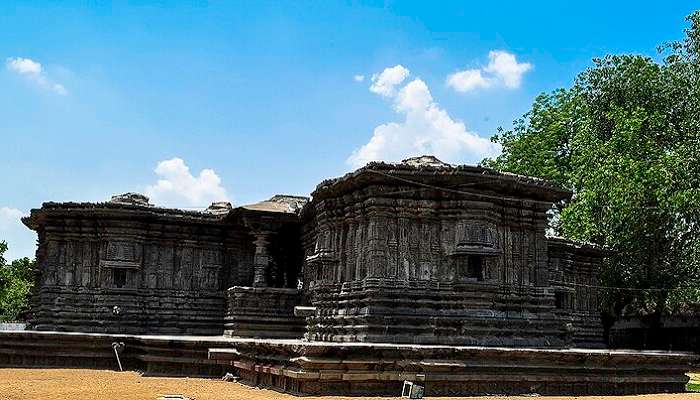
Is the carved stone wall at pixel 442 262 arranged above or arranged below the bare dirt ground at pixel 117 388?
above

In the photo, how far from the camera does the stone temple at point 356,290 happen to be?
13.2 metres

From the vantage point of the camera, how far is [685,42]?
32031 millimetres

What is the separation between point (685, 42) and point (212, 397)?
28.0m

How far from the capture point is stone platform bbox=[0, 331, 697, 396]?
12.1 m

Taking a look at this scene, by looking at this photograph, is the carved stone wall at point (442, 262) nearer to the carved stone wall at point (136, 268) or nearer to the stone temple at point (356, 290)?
the stone temple at point (356, 290)

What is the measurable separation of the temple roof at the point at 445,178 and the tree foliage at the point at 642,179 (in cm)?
901

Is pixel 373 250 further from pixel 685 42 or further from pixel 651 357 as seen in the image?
pixel 685 42

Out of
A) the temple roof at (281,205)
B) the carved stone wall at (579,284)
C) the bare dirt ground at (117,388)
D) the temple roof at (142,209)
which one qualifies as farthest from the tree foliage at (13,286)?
the carved stone wall at (579,284)

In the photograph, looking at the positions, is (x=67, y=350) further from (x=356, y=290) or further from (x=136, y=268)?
(x=356, y=290)

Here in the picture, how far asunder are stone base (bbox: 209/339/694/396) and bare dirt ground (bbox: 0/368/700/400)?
0.41m

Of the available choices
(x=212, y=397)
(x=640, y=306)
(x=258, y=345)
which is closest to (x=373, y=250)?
(x=258, y=345)

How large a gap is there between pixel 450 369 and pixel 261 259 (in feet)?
38.6

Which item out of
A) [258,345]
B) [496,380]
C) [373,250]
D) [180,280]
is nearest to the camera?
[496,380]

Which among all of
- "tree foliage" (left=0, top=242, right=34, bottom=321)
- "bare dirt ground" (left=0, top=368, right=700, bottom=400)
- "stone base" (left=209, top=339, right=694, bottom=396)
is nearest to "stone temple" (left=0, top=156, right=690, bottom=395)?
"stone base" (left=209, top=339, right=694, bottom=396)
